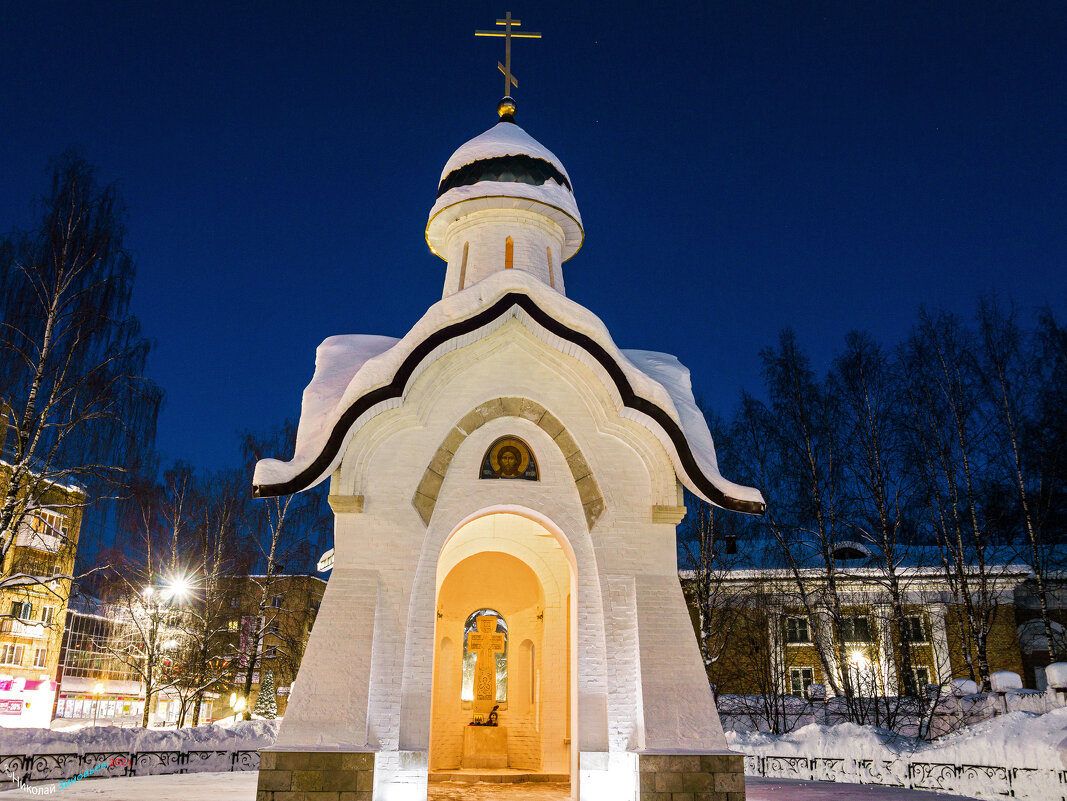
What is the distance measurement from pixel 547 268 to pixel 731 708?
13.7 meters

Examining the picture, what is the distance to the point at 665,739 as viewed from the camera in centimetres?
801

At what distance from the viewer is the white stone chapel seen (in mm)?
7824

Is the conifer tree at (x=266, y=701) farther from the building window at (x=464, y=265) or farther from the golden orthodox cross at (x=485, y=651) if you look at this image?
the building window at (x=464, y=265)

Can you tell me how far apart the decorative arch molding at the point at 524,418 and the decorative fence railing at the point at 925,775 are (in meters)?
6.40

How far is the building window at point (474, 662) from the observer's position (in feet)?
44.3

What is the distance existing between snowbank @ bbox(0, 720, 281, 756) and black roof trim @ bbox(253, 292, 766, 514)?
5.81 m

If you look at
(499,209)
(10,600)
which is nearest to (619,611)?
(499,209)

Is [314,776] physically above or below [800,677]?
below

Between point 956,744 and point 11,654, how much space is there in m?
31.6

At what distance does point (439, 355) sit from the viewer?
9.24m

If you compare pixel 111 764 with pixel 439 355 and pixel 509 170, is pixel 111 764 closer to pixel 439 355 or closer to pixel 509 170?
pixel 439 355

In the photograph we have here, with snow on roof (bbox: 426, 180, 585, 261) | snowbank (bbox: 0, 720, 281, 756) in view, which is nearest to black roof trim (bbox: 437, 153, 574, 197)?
snow on roof (bbox: 426, 180, 585, 261)

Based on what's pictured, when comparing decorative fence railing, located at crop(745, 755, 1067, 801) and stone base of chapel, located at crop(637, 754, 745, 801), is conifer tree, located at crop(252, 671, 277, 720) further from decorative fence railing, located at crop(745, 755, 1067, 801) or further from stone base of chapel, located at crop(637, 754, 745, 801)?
stone base of chapel, located at crop(637, 754, 745, 801)

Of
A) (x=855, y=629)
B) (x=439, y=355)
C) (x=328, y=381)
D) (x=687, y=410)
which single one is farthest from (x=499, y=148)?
(x=855, y=629)
